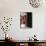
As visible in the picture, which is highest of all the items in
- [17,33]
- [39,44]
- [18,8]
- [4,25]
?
[18,8]

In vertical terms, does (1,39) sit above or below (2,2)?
below

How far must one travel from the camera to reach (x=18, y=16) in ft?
14.7

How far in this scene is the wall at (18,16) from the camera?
14.6 ft

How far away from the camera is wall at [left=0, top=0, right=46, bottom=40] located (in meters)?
4.44

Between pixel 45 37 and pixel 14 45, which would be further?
pixel 45 37

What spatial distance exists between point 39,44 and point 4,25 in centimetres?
133

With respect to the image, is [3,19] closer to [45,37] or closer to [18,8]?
[18,8]

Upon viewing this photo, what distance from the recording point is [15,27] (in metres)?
4.47

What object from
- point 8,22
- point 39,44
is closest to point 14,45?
point 39,44

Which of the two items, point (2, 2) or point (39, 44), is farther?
point (2, 2)

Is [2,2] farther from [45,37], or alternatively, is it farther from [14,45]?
[45,37]

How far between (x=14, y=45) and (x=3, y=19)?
1120 mm

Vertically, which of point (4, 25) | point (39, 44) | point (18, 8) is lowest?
point (39, 44)

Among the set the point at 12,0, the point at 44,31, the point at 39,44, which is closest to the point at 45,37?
the point at 44,31
